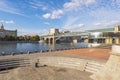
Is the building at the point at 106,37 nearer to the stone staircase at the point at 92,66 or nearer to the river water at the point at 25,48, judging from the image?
the river water at the point at 25,48

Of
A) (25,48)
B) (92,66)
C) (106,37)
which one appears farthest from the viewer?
(106,37)

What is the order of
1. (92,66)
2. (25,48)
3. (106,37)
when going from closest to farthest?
(92,66) → (25,48) → (106,37)

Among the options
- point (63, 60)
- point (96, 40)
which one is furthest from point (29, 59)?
point (96, 40)

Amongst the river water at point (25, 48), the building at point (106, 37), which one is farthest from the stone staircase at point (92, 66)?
the building at point (106, 37)

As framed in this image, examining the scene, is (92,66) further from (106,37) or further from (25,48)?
Answer: (106,37)

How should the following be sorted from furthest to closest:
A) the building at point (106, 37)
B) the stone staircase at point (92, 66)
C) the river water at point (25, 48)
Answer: the building at point (106, 37) < the river water at point (25, 48) < the stone staircase at point (92, 66)

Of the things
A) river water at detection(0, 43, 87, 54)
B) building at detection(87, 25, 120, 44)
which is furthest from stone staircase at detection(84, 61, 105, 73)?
building at detection(87, 25, 120, 44)

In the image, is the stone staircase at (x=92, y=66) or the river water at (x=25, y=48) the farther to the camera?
the river water at (x=25, y=48)

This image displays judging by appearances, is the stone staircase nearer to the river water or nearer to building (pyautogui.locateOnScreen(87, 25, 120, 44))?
the river water

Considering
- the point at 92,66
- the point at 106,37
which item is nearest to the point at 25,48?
the point at 106,37

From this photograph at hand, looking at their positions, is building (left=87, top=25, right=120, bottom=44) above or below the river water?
above

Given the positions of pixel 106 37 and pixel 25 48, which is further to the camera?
A: pixel 106 37

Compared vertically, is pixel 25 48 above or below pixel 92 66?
below

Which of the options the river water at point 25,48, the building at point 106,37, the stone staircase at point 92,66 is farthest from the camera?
the building at point 106,37
